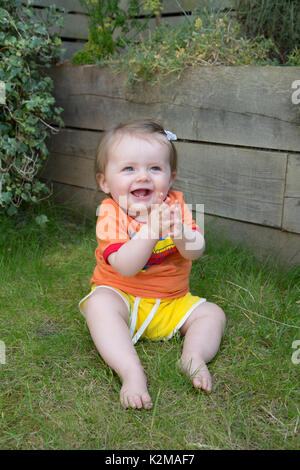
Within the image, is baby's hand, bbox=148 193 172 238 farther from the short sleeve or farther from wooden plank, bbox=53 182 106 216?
wooden plank, bbox=53 182 106 216

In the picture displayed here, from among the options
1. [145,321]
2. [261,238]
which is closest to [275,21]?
[261,238]

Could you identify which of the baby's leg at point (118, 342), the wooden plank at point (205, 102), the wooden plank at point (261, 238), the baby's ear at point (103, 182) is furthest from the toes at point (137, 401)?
the wooden plank at point (205, 102)

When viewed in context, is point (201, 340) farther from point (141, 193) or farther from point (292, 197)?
point (292, 197)

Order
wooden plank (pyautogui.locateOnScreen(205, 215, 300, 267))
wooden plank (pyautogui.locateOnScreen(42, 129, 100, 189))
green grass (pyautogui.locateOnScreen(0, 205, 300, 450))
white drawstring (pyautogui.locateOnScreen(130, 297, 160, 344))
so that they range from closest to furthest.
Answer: green grass (pyautogui.locateOnScreen(0, 205, 300, 450)) → white drawstring (pyautogui.locateOnScreen(130, 297, 160, 344)) → wooden plank (pyautogui.locateOnScreen(205, 215, 300, 267)) → wooden plank (pyautogui.locateOnScreen(42, 129, 100, 189))

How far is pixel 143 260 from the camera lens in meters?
1.64

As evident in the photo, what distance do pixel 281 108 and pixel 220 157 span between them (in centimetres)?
40

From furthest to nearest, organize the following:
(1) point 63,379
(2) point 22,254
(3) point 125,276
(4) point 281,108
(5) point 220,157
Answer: (2) point 22,254 → (5) point 220,157 → (4) point 281,108 → (3) point 125,276 → (1) point 63,379

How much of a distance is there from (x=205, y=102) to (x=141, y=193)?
88 cm

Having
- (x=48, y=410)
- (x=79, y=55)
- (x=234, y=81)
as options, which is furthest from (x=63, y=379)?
(x=79, y=55)

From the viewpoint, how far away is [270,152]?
2.25 m

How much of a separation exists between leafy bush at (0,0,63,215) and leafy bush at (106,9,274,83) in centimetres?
48

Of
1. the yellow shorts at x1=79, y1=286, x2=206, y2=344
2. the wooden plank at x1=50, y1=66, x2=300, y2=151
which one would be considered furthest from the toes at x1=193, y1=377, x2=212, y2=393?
the wooden plank at x1=50, y1=66, x2=300, y2=151

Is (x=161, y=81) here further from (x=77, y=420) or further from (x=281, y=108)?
(x=77, y=420)

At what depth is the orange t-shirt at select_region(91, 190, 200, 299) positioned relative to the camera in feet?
5.91
